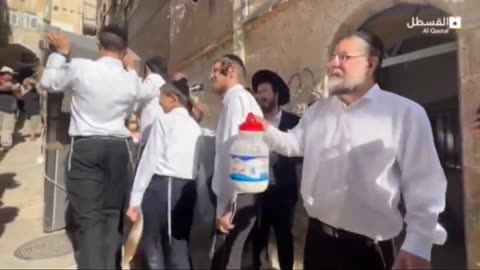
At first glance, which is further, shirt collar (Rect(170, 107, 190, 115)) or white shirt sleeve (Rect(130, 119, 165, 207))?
shirt collar (Rect(170, 107, 190, 115))

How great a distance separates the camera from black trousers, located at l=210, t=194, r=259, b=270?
2770 millimetres

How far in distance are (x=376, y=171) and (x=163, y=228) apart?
1425 millimetres

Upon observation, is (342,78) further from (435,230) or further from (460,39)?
(460,39)

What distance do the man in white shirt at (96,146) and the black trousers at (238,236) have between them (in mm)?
680

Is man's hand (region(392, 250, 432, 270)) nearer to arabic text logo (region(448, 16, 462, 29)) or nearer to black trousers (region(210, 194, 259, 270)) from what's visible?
black trousers (region(210, 194, 259, 270))

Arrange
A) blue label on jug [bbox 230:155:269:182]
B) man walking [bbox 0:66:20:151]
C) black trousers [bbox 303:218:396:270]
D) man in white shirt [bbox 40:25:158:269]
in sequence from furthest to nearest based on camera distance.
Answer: man walking [bbox 0:66:20:151], man in white shirt [bbox 40:25:158:269], blue label on jug [bbox 230:155:269:182], black trousers [bbox 303:218:396:270]

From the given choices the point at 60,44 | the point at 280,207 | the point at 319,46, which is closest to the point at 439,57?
the point at 319,46

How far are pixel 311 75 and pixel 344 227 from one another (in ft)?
10.7

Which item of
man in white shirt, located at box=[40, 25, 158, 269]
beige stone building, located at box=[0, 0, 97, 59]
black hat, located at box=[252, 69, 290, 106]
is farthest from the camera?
beige stone building, located at box=[0, 0, 97, 59]

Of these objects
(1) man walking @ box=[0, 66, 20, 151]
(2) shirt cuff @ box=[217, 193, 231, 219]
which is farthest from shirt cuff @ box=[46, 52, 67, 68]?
(1) man walking @ box=[0, 66, 20, 151]

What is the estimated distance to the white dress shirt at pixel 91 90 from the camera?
2869 millimetres

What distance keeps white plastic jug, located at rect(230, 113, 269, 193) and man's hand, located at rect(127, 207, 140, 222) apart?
80 cm

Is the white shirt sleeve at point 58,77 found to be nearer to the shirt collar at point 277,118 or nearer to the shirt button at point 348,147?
the shirt collar at point 277,118

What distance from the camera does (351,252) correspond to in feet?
6.97
